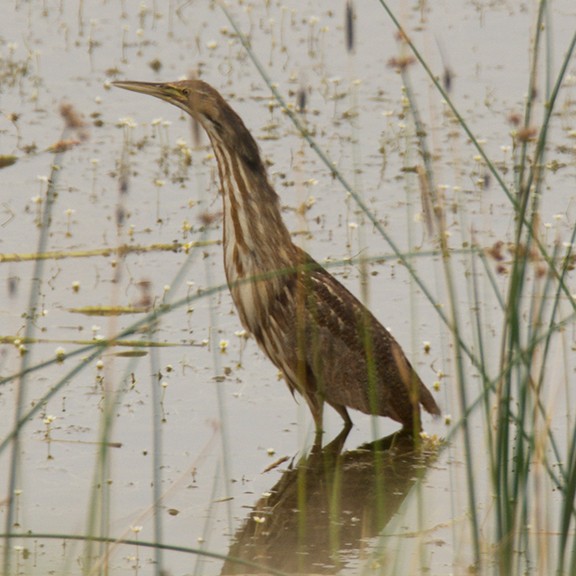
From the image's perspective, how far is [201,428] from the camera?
20.1 ft

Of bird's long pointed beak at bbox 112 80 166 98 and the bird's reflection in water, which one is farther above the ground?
bird's long pointed beak at bbox 112 80 166 98

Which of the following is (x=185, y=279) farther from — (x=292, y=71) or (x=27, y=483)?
(x=292, y=71)

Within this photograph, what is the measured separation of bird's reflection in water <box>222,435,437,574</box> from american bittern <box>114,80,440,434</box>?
0.57ft

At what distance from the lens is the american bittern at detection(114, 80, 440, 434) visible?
585 centimetres

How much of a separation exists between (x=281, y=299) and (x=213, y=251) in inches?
84.1

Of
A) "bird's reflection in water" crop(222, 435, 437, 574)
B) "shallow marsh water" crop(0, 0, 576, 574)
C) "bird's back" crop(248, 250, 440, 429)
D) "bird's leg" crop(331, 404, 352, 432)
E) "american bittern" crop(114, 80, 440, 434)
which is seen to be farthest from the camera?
"bird's leg" crop(331, 404, 352, 432)

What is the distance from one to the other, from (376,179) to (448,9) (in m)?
3.66

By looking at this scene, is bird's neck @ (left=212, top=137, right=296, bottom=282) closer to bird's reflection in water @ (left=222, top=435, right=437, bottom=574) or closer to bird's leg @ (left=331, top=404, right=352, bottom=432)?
bird's leg @ (left=331, top=404, right=352, bottom=432)

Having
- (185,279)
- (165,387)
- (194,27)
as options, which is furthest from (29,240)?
(194,27)

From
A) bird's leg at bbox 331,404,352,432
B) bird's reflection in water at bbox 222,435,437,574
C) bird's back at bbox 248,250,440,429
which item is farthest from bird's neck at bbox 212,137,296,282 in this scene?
bird's reflection in water at bbox 222,435,437,574

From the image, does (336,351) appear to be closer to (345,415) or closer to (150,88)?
(345,415)

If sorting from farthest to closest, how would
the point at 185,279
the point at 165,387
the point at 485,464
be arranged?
the point at 185,279
the point at 165,387
the point at 485,464

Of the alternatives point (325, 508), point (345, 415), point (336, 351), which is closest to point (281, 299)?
point (336, 351)

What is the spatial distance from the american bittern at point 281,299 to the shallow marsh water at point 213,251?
0.56 ft
